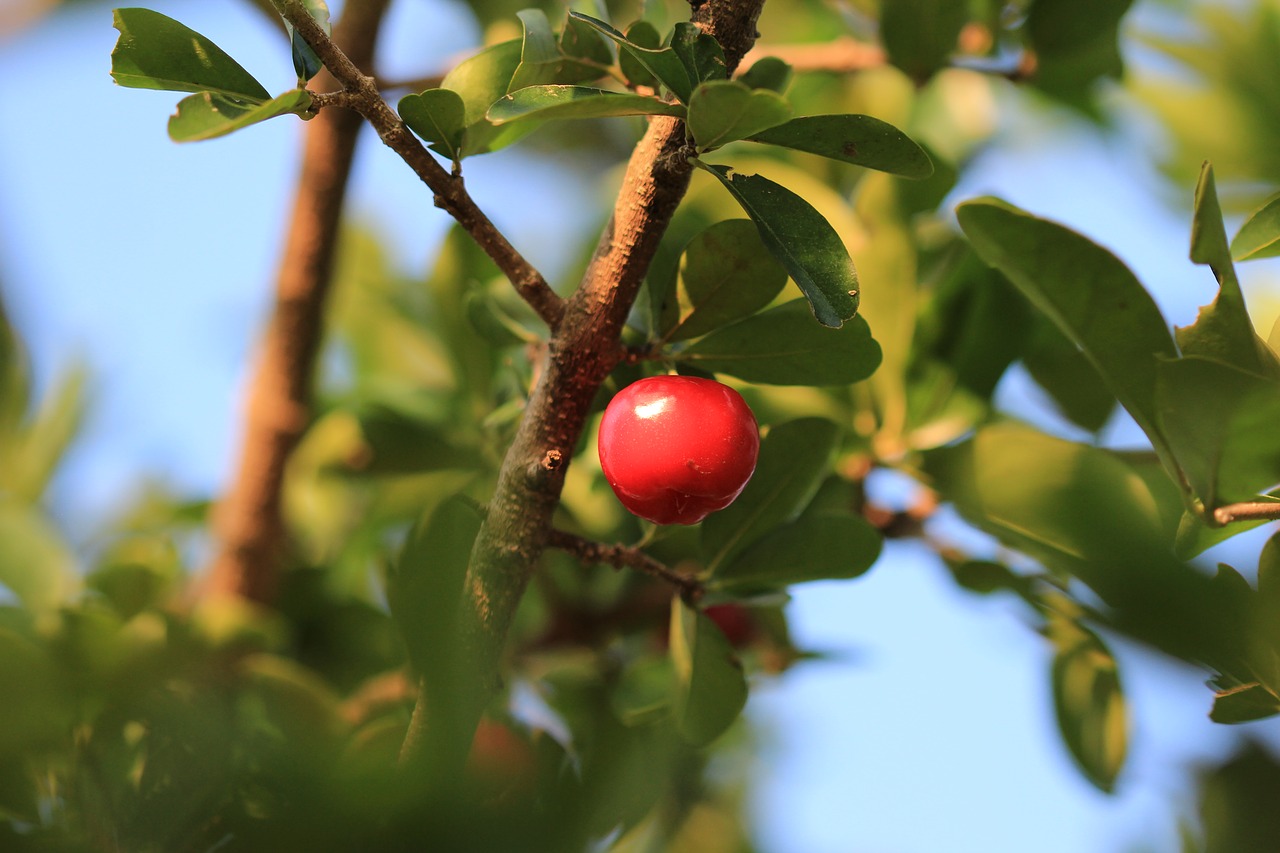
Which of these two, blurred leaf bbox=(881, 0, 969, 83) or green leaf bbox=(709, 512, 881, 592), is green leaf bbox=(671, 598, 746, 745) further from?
blurred leaf bbox=(881, 0, 969, 83)

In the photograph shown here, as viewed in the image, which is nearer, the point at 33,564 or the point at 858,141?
the point at 858,141

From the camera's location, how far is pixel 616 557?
75 centimetres

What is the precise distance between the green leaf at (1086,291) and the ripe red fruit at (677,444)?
0.61 ft

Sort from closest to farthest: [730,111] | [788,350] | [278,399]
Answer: [730,111] → [788,350] → [278,399]

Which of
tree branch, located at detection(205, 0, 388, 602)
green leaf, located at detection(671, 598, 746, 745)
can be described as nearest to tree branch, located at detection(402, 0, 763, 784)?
green leaf, located at detection(671, 598, 746, 745)

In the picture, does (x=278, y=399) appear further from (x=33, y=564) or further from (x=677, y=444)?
(x=677, y=444)

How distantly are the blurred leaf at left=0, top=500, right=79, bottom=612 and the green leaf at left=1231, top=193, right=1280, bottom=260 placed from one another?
1.14 meters

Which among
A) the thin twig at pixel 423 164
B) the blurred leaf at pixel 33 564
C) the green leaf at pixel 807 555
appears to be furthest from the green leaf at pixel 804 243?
the blurred leaf at pixel 33 564

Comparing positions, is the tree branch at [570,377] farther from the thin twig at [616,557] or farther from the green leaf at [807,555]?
the green leaf at [807,555]

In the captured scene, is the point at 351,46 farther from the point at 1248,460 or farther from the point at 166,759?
the point at 1248,460

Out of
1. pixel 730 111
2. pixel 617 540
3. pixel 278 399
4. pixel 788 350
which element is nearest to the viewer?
pixel 730 111

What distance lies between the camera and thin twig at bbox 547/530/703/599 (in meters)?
0.70

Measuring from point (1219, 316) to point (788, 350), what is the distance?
268 millimetres

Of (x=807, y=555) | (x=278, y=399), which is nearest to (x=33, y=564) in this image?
(x=278, y=399)
